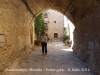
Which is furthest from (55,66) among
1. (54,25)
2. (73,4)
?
(54,25)

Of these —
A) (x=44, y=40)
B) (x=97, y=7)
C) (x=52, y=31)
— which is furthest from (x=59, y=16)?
(x=97, y=7)

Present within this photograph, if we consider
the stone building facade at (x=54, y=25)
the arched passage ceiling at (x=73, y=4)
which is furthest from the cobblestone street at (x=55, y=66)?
the stone building facade at (x=54, y=25)

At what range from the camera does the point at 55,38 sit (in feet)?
76.3

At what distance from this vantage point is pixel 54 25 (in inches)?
920

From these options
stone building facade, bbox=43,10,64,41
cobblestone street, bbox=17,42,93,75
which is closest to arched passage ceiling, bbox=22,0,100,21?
cobblestone street, bbox=17,42,93,75

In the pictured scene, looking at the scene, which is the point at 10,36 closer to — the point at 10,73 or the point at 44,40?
the point at 10,73

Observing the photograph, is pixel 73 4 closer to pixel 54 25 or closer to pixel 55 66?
pixel 55 66

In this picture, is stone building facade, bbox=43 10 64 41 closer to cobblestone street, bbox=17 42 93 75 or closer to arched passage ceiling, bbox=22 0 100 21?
arched passage ceiling, bbox=22 0 100 21

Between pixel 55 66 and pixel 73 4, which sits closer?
pixel 55 66

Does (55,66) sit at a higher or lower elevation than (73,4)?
lower

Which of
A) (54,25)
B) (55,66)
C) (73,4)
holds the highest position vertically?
(54,25)

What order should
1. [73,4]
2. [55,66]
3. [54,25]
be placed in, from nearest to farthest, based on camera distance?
[55,66]
[73,4]
[54,25]

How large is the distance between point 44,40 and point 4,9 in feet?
13.3

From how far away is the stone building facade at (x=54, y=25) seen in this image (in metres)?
23.2
